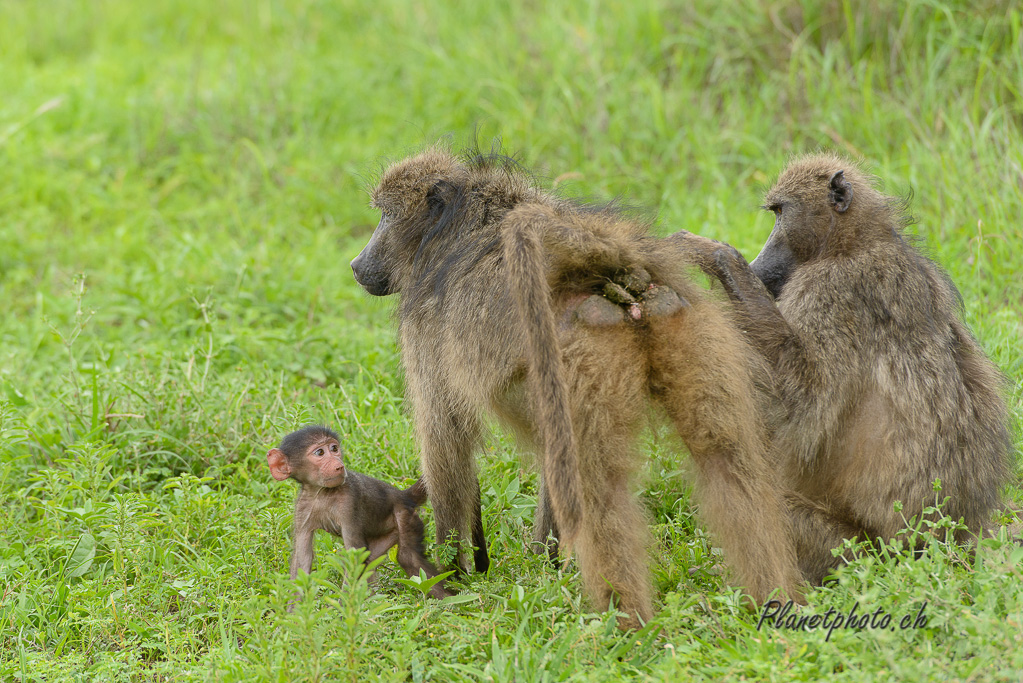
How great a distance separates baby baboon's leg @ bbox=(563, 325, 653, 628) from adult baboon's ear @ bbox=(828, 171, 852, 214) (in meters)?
1.02

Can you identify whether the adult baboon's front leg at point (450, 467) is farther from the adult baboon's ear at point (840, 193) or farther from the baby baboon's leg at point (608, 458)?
the adult baboon's ear at point (840, 193)

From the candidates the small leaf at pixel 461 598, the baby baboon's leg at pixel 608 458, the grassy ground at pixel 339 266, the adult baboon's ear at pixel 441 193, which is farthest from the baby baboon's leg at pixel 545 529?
the adult baboon's ear at pixel 441 193

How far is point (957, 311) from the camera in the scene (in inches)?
128

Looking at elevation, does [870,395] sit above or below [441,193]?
below

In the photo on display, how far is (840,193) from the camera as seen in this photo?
3.26m

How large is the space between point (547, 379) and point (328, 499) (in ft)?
3.07

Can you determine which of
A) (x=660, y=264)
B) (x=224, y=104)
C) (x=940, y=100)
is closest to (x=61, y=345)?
(x=224, y=104)

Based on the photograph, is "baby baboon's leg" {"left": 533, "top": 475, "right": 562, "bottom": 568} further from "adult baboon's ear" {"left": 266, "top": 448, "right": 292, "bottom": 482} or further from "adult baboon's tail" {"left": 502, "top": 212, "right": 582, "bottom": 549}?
"adult baboon's ear" {"left": 266, "top": 448, "right": 292, "bottom": 482}

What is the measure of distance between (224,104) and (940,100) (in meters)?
4.39

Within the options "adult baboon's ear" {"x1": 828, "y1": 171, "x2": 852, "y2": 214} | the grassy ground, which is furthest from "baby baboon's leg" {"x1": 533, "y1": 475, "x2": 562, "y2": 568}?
"adult baboon's ear" {"x1": 828, "y1": 171, "x2": 852, "y2": 214}

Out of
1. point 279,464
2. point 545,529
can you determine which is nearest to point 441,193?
point 279,464

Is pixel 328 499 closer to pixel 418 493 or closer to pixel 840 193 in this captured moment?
pixel 418 493

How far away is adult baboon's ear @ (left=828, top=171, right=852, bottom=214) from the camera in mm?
3236

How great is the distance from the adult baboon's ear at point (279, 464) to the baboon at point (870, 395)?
1320mm
